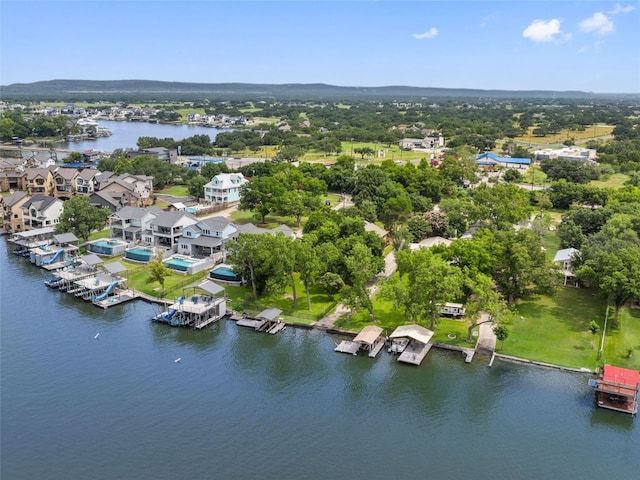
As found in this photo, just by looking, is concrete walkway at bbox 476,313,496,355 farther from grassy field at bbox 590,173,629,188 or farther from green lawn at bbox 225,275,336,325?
grassy field at bbox 590,173,629,188

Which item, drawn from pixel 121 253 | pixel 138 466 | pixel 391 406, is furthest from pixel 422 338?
pixel 121 253

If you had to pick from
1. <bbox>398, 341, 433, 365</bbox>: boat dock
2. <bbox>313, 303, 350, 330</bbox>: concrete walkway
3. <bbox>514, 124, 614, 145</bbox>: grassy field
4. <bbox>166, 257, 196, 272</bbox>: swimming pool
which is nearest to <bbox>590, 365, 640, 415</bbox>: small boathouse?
<bbox>398, 341, 433, 365</bbox>: boat dock

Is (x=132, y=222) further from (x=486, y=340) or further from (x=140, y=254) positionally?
(x=486, y=340)

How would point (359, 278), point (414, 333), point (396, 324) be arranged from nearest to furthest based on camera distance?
point (414, 333) < point (359, 278) < point (396, 324)

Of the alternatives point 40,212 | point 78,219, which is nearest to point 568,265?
point 78,219

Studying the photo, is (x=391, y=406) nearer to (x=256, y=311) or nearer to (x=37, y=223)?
(x=256, y=311)

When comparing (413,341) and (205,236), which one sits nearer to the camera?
(413,341)

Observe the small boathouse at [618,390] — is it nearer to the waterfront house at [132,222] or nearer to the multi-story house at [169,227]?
the multi-story house at [169,227]
